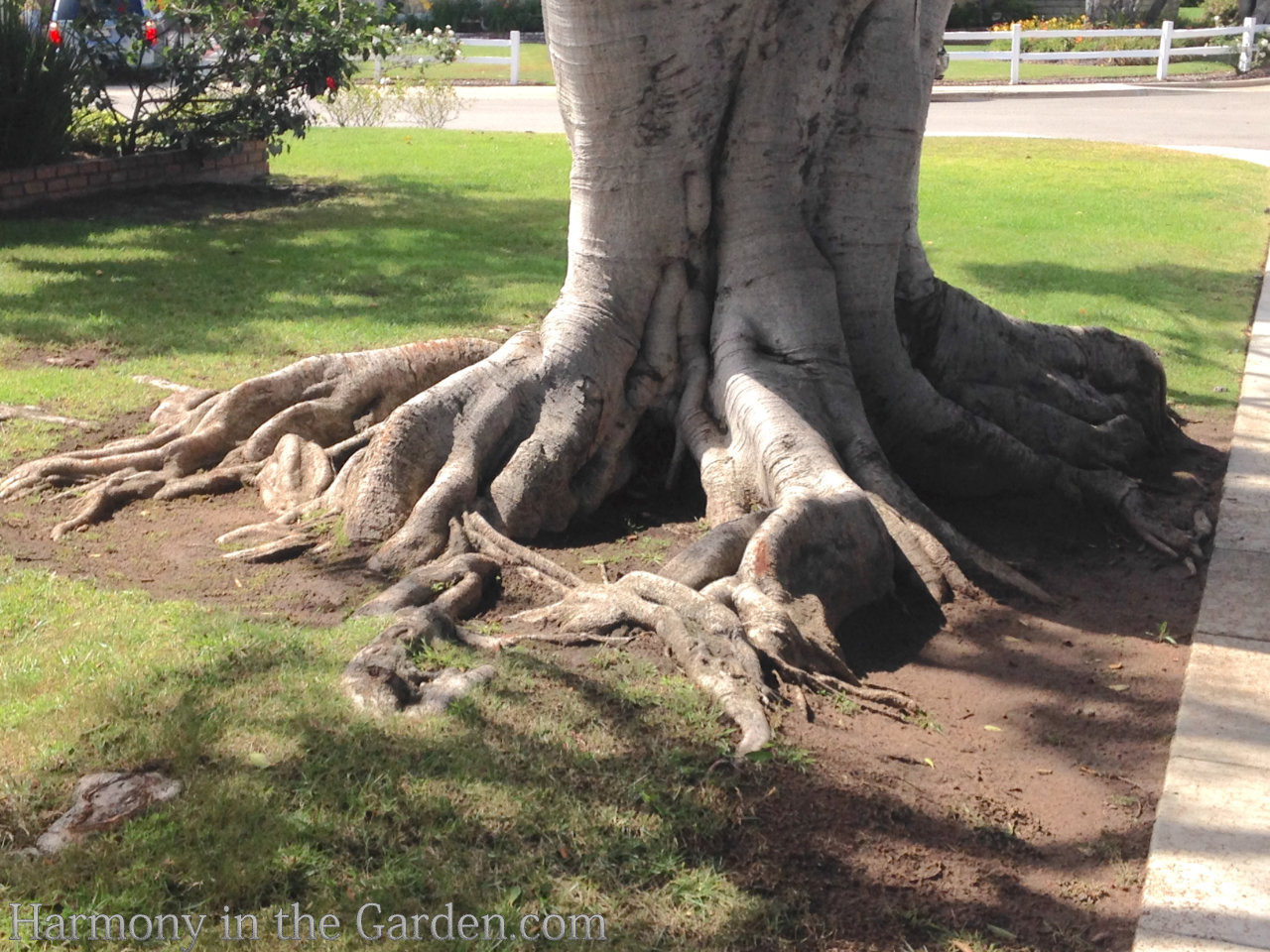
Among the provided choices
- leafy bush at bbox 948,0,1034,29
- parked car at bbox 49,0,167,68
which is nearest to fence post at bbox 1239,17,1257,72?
leafy bush at bbox 948,0,1034,29

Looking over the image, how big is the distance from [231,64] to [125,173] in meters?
1.55

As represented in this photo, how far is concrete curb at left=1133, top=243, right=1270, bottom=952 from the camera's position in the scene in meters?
3.58

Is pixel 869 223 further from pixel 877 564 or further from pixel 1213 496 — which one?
pixel 1213 496

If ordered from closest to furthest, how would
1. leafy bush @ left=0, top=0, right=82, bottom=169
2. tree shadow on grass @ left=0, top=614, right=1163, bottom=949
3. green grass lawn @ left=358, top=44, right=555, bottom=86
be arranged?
tree shadow on grass @ left=0, top=614, right=1163, bottom=949 → leafy bush @ left=0, top=0, right=82, bottom=169 → green grass lawn @ left=358, top=44, right=555, bottom=86

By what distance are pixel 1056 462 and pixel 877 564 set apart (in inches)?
68.3

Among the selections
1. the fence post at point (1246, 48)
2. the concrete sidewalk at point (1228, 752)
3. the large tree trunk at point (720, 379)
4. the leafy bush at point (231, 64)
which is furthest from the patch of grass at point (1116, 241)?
the fence post at point (1246, 48)

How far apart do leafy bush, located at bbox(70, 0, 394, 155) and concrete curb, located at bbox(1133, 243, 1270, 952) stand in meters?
10.5

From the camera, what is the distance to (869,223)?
642cm

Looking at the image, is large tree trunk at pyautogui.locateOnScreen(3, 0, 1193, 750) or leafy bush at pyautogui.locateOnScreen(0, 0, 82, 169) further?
leafy bush at pyautogui.locateOnScreen(0, 0, 82, 169)

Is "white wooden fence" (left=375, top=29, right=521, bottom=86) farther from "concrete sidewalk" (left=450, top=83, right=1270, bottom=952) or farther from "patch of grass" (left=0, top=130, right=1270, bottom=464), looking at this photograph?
"concrete sidewalk" (left=450, top=83, right=1270, bottom=952)

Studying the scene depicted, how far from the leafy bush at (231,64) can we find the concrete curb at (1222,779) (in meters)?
10.5

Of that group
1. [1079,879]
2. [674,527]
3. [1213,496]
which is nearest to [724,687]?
[1079,879]

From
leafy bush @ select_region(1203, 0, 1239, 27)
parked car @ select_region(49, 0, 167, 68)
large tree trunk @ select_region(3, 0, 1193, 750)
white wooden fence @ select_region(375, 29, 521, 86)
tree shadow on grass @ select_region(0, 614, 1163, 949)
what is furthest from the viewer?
leafy bush @ select_region(1203, 0, 1239, 27)

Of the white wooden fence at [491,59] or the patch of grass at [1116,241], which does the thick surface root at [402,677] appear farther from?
the white wooden fence at [491,59]
